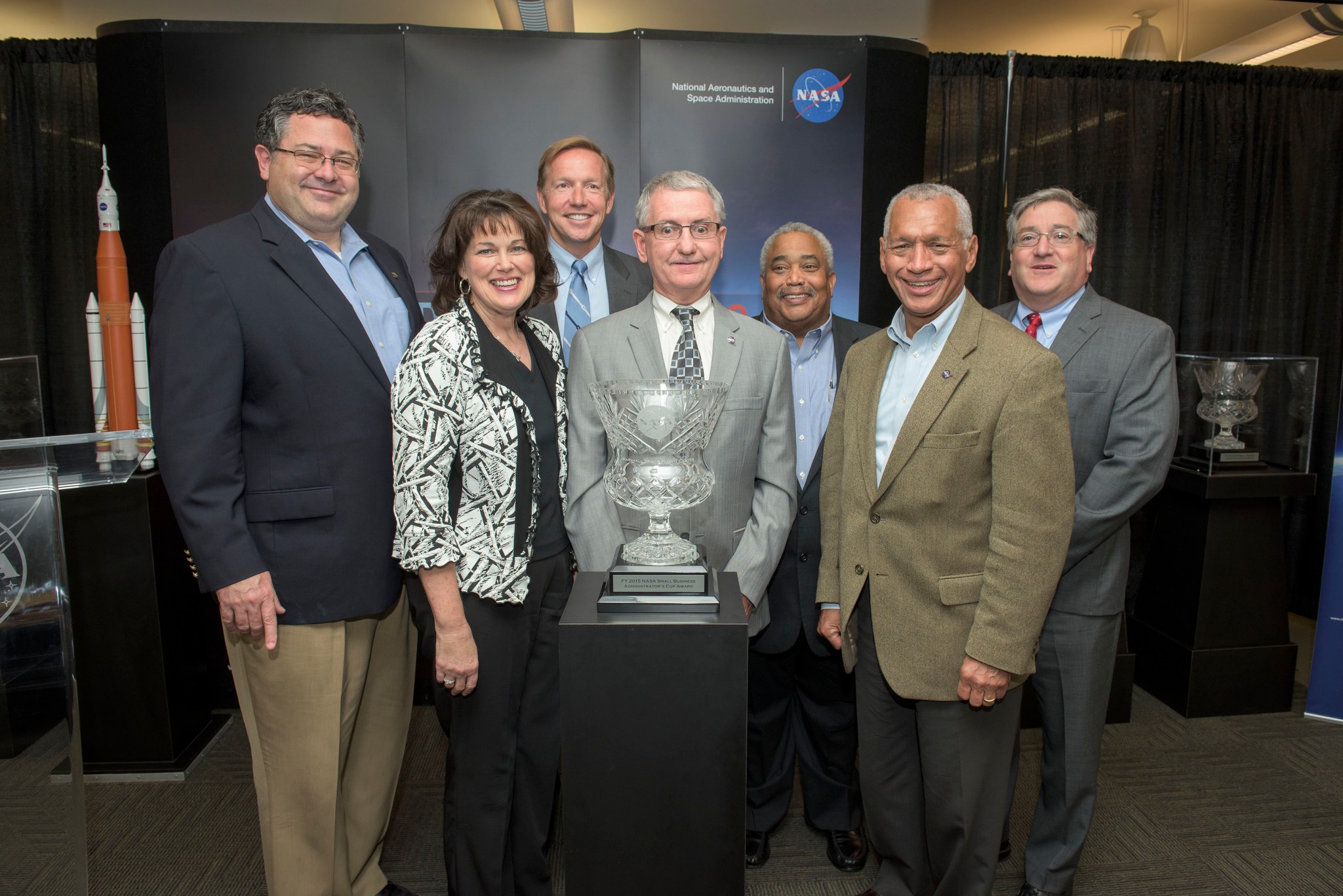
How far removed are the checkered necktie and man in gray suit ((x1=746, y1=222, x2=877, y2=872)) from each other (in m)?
0.47

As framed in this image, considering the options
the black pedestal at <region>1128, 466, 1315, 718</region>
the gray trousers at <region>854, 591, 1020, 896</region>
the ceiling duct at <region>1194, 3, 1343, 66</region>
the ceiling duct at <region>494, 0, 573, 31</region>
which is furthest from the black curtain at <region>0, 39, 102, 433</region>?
the ceiling duct at <region>1194, 3, 1343, 66</region>

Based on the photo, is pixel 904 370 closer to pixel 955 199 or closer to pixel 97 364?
pixel 955 199

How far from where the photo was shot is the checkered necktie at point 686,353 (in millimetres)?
1994

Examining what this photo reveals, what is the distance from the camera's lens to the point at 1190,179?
15.2ft

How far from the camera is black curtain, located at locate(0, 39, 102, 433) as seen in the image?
14.1 feet

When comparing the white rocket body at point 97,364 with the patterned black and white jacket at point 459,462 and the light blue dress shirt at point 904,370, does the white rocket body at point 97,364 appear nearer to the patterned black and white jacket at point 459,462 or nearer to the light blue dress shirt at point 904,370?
the patterned black and white jacket at point 459,462

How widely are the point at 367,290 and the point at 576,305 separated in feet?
2.96

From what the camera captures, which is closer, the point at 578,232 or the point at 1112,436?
the point at 1112,436

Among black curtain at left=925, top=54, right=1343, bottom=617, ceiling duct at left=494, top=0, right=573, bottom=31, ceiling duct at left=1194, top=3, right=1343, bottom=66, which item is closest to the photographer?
ceiling duct at left=494, top=0, right=573, bottom=31

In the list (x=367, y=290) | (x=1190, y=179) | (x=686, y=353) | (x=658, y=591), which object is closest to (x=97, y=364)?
(x=367, y=290)

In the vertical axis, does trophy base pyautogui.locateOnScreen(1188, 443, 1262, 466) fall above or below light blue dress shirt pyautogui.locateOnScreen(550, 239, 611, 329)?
below

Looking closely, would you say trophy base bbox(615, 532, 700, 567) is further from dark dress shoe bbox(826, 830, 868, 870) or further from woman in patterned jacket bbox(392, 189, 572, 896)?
dark dress shoe bbox(826, 830, 868, 870)

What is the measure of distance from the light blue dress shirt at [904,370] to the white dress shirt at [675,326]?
1.44ft

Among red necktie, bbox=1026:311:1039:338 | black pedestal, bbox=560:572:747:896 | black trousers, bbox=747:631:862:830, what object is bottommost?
black trousers, bbox=747:631:862:830
